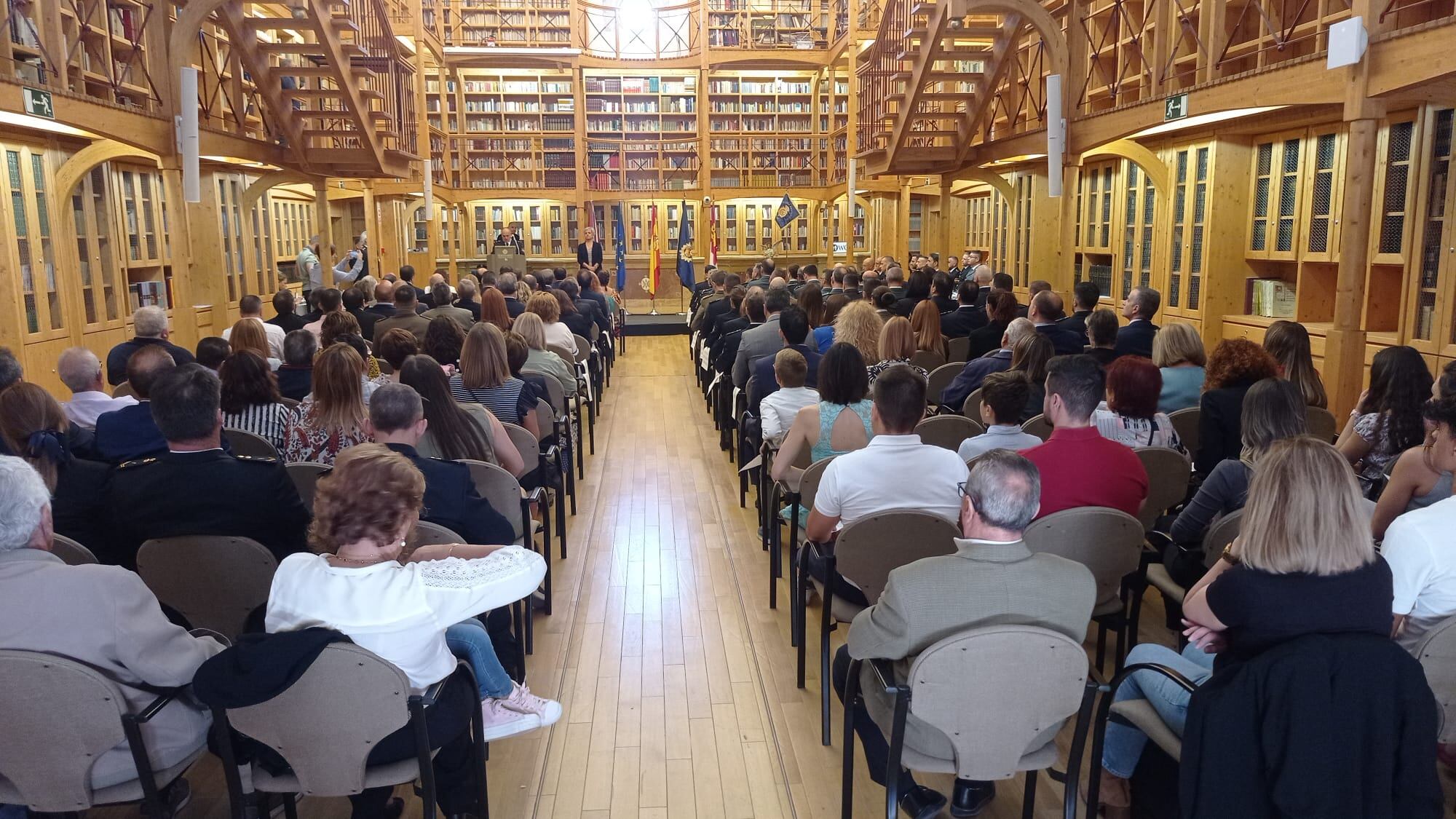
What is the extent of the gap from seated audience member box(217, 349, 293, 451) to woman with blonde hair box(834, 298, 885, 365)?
303 centimetres

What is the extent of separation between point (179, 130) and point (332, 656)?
753cm

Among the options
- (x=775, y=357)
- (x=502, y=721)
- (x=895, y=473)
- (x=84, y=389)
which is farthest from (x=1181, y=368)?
(x=84, y=389)

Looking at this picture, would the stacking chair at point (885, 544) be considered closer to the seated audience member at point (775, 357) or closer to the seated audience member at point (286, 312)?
the seated audience member at point (775, 357)

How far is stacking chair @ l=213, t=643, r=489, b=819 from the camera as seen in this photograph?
1950 mm

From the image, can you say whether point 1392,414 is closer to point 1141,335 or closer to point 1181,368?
point 1181,368

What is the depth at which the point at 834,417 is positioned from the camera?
3.96m

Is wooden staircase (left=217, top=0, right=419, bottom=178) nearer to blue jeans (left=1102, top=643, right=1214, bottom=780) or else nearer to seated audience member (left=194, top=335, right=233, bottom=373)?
seated audience member (left=194, top=335, right=233, bottom=373)

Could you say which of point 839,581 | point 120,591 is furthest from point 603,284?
point 120,591

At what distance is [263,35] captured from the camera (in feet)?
50.2

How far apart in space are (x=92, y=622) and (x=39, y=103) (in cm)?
606

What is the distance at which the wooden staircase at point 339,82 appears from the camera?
926 centimetres

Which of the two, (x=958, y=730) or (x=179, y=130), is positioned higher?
(x=179, y=130)

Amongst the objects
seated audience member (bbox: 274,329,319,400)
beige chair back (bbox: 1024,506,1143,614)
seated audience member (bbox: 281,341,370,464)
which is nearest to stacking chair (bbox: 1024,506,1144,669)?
beige chair back (bbox: 1024,506,1143,614)

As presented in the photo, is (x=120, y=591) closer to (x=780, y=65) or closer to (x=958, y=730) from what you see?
(x=958, y=730)
